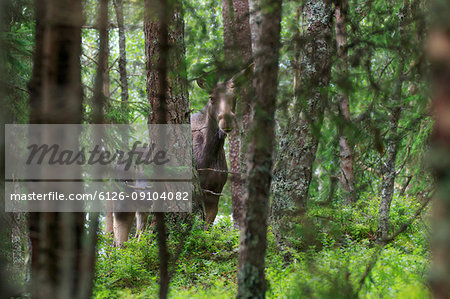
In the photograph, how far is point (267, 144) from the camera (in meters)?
3.54

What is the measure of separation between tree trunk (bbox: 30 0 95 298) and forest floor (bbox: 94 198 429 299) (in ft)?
6.28

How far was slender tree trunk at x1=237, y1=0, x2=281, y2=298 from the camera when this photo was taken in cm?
358

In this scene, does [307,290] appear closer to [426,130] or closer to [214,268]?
[214,268]

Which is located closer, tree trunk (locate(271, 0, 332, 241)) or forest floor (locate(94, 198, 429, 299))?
forest floor (locate(94, 198, 429, 299))

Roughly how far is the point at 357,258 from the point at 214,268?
7.40ft

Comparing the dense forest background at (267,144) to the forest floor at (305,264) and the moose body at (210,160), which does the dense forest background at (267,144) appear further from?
the moose body at (210,160)

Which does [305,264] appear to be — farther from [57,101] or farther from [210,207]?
[210,207]

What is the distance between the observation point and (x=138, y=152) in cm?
1028

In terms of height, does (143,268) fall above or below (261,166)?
below

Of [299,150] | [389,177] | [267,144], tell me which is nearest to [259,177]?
[267,144]

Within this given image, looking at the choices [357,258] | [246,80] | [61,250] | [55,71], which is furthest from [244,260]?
[357,258]

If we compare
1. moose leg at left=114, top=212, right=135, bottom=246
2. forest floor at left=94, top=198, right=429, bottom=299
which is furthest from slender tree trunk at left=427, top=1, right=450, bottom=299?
moose leg at left=114, top=212, right=135, bottom=246

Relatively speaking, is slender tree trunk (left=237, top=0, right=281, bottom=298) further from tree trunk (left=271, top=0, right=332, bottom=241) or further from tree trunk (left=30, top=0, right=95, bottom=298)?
tree trunk (left=271, top=0, right=332, bottom=241)

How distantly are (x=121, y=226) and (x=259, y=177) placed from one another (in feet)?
27.0
